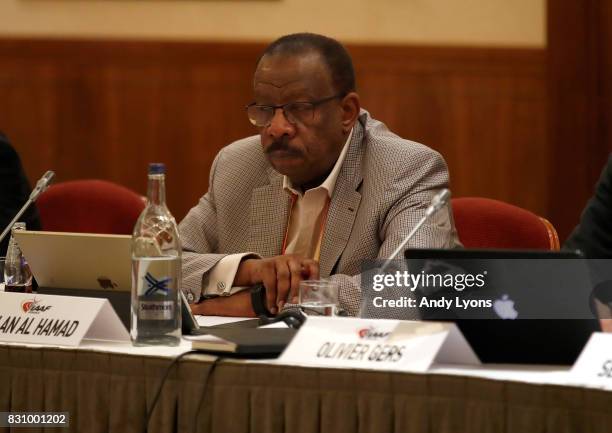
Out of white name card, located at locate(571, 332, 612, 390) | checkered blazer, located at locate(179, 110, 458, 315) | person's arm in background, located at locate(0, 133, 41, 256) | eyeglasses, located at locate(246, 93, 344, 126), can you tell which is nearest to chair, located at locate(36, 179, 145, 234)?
person's arm in background, located at locate(0, 133, 41, 256)

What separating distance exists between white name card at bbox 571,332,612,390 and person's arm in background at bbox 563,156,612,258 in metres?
1.02

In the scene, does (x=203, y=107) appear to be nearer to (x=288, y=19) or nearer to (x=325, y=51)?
(x=288, y=19)

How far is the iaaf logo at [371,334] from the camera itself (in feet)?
6.02

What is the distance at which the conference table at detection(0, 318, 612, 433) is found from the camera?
1.67 meters

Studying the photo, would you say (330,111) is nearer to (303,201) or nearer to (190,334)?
(303,201)

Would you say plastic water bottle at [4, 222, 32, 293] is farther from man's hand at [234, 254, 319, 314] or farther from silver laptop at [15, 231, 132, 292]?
man's hand at [234, 254, 319, 314]

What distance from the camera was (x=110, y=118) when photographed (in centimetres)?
536

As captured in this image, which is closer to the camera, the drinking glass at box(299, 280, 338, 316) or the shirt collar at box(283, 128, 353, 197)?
the drinking glass at box(299, 280, 338, 316)

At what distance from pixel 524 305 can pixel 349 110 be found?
48.5 inches

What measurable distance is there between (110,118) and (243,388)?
3.72m

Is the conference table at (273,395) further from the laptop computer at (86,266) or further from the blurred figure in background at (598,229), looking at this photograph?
the blurred figure in background at (598,229)

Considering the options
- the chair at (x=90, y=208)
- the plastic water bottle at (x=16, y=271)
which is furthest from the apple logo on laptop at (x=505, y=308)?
Result: the chair at (x=90, y=208)

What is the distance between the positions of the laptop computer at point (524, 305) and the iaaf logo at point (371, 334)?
0.14 m

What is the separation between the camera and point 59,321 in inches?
81.6
